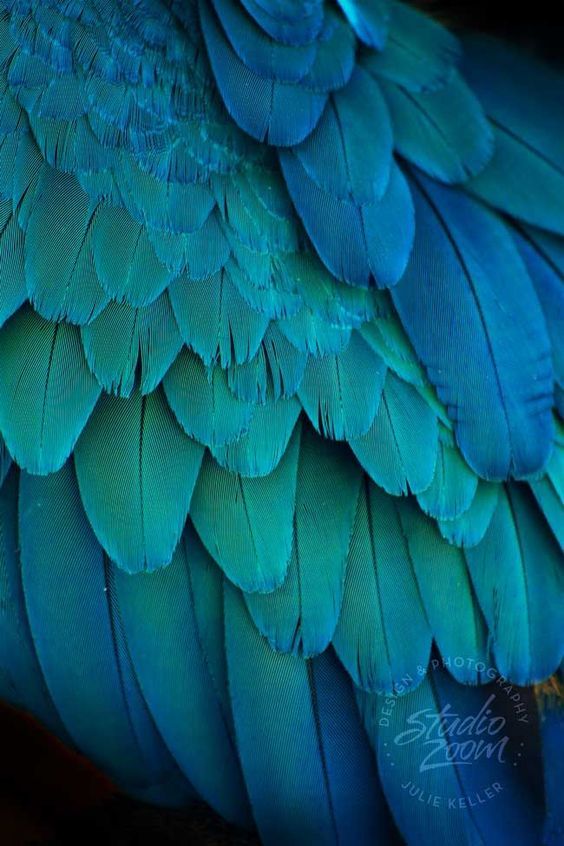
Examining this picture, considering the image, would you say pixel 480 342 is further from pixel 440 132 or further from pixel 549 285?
pixel 440 132

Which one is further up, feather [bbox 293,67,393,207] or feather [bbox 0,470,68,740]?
feather [bbox 293,67,393,207]

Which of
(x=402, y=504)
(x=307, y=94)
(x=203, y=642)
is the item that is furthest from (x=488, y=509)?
(x=307, y=94)

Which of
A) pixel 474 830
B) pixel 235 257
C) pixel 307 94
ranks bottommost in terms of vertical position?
pixel 474 830

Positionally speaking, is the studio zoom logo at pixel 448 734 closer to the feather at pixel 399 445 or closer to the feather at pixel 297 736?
the feather at pixel 297 736

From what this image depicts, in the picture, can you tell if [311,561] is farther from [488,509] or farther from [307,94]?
[307,94]

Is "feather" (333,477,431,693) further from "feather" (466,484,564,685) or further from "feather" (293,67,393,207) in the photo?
"feather" (293,67,393,207)

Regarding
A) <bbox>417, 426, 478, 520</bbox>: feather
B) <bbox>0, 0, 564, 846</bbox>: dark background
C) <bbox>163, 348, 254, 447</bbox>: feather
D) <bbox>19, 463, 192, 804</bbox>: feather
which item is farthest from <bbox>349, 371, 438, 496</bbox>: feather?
<bbox>0, 0, 564, 846</bbox>: dark background

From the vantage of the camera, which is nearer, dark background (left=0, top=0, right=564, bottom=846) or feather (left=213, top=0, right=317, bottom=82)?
feather (left=213, top=0, right=317, bottom=82)
